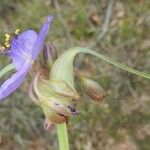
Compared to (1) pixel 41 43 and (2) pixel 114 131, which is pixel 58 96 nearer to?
(1) pixel 41 43

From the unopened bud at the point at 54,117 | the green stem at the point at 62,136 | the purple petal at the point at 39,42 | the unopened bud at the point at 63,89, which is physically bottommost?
the green stem at the point at 62,136

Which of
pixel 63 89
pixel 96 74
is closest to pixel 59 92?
pixel 63 89

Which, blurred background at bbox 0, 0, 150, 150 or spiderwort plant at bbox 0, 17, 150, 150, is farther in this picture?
blurred background at bbox 0, 0, 150, 150

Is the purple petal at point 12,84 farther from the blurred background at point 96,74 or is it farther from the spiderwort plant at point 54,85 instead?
the blurred background at point 96,74

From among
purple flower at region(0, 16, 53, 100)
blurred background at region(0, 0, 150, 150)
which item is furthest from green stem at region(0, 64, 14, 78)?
blurred background at region(0, 0, 150, 150)

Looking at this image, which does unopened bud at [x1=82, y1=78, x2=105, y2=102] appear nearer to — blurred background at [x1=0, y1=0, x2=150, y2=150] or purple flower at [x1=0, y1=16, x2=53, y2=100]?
purple flower at [x1=0, y1=16, x2=53, y2=100]

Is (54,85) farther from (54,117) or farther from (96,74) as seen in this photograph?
(96,74)

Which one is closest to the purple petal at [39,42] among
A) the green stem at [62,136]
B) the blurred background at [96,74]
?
the green stem at [62,136]
